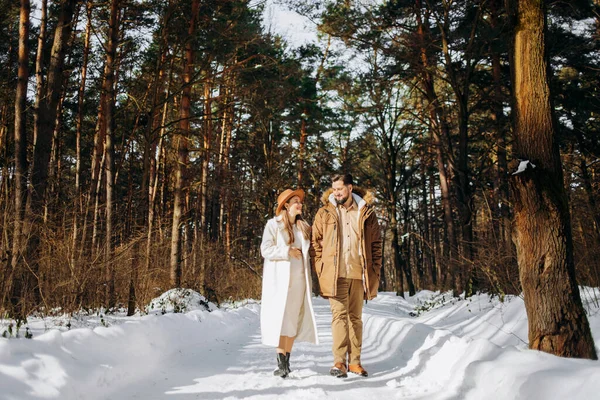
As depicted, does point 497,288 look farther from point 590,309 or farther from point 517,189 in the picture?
point 517,189

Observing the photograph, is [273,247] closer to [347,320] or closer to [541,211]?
[347,320]

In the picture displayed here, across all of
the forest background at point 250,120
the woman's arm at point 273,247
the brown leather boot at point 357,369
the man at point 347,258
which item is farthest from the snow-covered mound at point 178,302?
the brown leather boot at point 357,369

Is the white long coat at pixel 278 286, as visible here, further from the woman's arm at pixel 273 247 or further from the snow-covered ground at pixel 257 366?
the snow-covered ground at pixel 257 366

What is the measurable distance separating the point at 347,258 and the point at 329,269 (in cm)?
26

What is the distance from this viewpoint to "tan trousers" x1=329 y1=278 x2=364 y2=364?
586cm

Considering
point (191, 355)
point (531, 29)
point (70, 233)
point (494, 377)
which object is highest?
point (531, 29)

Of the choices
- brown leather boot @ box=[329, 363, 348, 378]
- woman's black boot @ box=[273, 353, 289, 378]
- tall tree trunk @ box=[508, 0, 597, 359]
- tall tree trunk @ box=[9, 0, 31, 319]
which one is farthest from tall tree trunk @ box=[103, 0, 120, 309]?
tall tree trunk @ box=[508, 0, 597, 359]

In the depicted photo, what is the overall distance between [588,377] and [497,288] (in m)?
8.13

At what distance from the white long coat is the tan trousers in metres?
0.35

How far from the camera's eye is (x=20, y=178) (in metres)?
7.67

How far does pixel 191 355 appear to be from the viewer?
700 cm

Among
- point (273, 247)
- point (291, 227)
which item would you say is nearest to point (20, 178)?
point (273, 247)

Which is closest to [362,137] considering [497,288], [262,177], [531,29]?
[262,177]

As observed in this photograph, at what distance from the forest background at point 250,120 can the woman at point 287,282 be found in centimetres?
256
